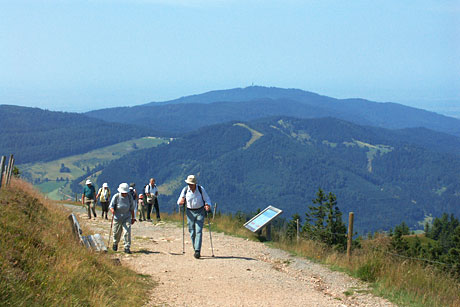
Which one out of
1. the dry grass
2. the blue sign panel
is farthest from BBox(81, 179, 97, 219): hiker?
the dry grass

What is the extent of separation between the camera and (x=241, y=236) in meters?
15.0

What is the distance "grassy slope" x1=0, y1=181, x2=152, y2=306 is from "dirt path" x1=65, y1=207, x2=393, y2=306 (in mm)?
564

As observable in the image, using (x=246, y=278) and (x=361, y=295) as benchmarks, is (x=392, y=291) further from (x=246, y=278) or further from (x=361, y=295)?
→ (x=246, y=278)

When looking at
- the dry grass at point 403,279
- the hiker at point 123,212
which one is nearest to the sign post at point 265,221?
the dry grass at point 403,279

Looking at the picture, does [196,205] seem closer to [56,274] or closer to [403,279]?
[403,279]

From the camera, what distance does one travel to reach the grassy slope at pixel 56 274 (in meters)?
5.21

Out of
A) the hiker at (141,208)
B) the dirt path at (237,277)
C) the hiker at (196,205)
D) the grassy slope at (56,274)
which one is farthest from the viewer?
the hiker at (141,208)

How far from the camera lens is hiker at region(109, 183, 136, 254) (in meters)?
11.1

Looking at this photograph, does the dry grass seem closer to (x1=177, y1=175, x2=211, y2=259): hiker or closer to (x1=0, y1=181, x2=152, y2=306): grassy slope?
(x1=177, y1=175, x2=211, y2=259): hiker

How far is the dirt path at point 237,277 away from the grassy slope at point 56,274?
0.56m

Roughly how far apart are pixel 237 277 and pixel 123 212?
3401mm

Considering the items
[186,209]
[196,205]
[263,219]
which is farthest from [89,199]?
[196,205]

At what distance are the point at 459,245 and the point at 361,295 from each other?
5245 cm

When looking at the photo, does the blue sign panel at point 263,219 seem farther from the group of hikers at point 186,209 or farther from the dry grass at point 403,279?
the dry grass at point 403,279
